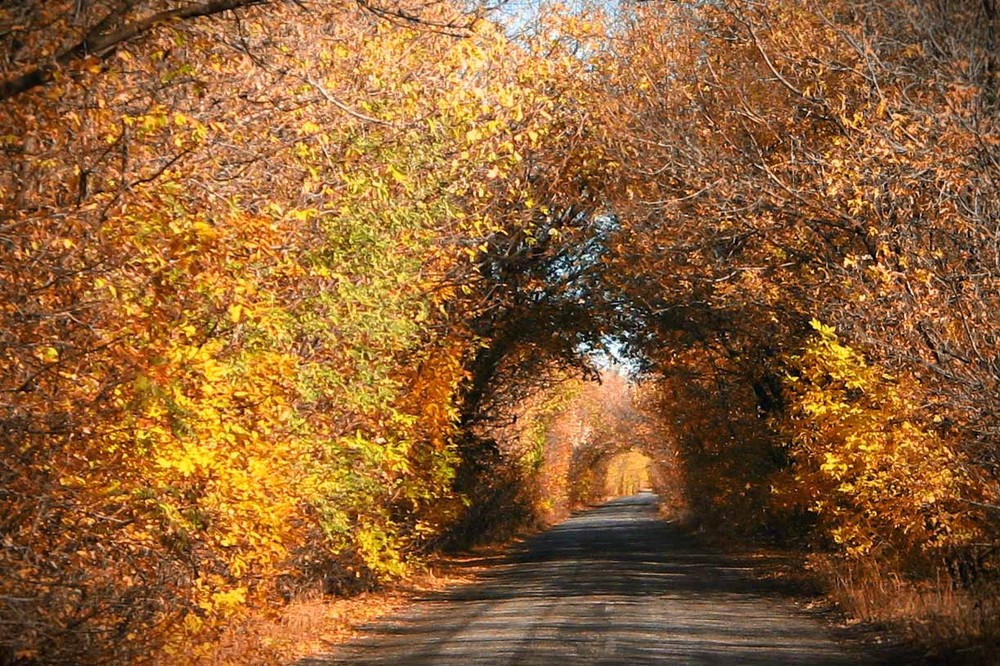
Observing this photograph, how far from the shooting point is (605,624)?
17.3m

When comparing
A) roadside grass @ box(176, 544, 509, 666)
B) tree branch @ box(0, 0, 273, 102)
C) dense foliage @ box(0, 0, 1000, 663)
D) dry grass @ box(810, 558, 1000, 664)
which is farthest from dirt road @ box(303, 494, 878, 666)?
tree branch @ box(0, 0, 273, 102)

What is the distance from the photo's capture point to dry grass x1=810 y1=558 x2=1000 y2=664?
1258 cm

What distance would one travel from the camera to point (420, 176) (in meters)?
16.4

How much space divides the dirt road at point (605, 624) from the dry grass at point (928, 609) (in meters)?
0.72

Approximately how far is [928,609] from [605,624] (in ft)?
14.2

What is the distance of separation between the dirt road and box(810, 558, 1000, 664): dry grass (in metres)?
0.72

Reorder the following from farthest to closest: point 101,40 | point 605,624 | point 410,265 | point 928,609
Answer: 1. point 605,624
2. point 410,265
3. point 928,609
4. point 101,40

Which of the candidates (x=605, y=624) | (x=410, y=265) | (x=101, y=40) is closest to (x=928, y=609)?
(x=605, y=624)

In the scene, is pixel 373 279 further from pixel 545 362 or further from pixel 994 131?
pixel 545 362

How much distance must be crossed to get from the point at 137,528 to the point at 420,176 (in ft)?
24.6

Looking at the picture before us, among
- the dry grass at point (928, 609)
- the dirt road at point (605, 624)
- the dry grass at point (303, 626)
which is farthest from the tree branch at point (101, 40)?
the dry grass at point (928, 609)

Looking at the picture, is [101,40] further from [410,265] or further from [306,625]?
[306,625]

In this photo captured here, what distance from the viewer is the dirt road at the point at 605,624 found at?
14094 mm

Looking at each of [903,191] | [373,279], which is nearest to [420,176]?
[373,279]
